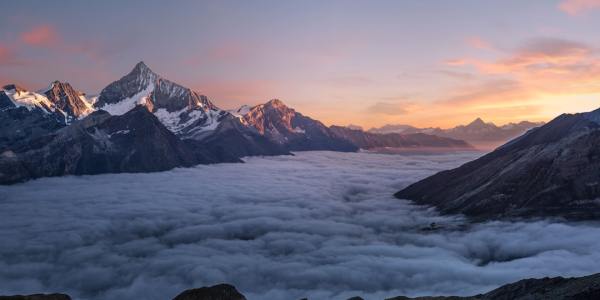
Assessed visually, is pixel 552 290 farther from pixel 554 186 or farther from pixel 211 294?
pixel 554 186

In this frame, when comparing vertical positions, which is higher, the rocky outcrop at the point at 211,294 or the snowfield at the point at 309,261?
the rocky outcrop at the point at 211,294

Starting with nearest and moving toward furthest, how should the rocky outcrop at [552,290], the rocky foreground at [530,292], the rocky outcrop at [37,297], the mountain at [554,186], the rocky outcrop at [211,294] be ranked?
the rocky outcrop at [552,290] < the rocky foreground at [530,292] < the rocky outcrop at [37,297] < the rocky outcrop at [211,294] < the mountain at [554,186]

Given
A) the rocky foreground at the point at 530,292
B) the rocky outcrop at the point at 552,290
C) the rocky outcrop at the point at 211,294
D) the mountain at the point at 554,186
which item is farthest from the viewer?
the mountain at the point at 554,186

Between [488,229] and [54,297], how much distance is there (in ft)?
507

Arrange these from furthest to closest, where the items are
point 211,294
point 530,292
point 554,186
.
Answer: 1. point 554,186
2. point 530,292
3. point 211,294

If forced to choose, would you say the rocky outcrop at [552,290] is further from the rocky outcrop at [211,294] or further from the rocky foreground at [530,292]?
the rocky outcrop at [211,294]

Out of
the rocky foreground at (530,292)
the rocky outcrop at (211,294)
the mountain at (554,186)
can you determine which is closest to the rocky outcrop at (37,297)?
the rocky foreground at (530,292)

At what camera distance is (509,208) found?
18575 cm

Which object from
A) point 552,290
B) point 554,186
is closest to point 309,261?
point 552,290

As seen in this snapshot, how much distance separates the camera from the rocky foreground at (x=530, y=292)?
194ft

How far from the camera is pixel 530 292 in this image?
69438 mm

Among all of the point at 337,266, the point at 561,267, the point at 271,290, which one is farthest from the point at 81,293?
the point at 561,267

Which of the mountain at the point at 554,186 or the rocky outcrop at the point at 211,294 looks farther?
the mountain at the point at 554,186

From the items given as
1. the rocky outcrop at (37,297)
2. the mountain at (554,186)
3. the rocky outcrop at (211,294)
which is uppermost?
the mountain at (554,186)
